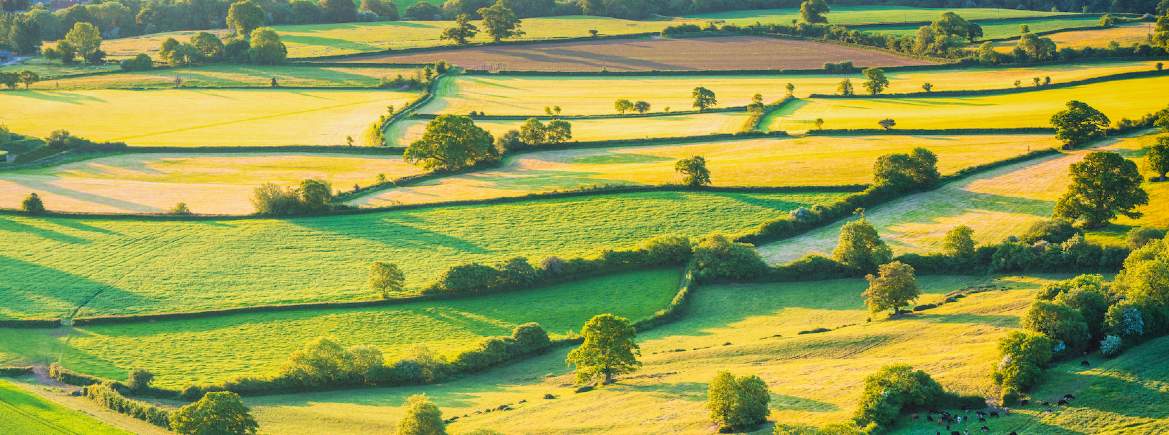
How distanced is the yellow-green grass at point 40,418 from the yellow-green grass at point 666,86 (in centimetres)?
9057

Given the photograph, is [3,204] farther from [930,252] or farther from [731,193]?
[930,252]

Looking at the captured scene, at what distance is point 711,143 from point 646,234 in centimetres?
3440

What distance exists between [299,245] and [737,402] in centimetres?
5117

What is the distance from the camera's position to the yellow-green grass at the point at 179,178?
114 metres

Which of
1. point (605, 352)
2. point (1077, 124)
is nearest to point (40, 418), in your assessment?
point (605, 352)

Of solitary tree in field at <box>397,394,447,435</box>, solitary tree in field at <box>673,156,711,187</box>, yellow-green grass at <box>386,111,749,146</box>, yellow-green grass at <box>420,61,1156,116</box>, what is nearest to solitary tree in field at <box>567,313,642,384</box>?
solitary tree in field at <box>397,394,447,435</box>

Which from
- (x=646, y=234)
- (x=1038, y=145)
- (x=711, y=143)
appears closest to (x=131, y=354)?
(x=646, y=234)

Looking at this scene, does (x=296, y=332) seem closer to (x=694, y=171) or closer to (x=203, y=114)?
(x=694, y=171)

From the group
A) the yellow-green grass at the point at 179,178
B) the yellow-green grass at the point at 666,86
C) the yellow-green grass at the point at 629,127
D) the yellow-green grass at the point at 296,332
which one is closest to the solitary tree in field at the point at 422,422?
the yellow-green grass at the point at 296,332

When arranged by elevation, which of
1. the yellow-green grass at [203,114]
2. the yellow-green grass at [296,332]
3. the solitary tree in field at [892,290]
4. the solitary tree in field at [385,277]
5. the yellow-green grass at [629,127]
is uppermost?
the yellow-green grass at [629,127]

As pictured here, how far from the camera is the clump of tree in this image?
196ft

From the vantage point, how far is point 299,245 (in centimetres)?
9938

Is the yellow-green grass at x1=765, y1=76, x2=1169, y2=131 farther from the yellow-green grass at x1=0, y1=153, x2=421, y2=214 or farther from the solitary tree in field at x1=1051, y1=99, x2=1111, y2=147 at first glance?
the yellow-green grass at x1=0, y1=153, x2=421, y2=214

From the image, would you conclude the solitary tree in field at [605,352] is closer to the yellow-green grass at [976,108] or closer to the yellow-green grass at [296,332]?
the yellow-green grass at [296,332]
